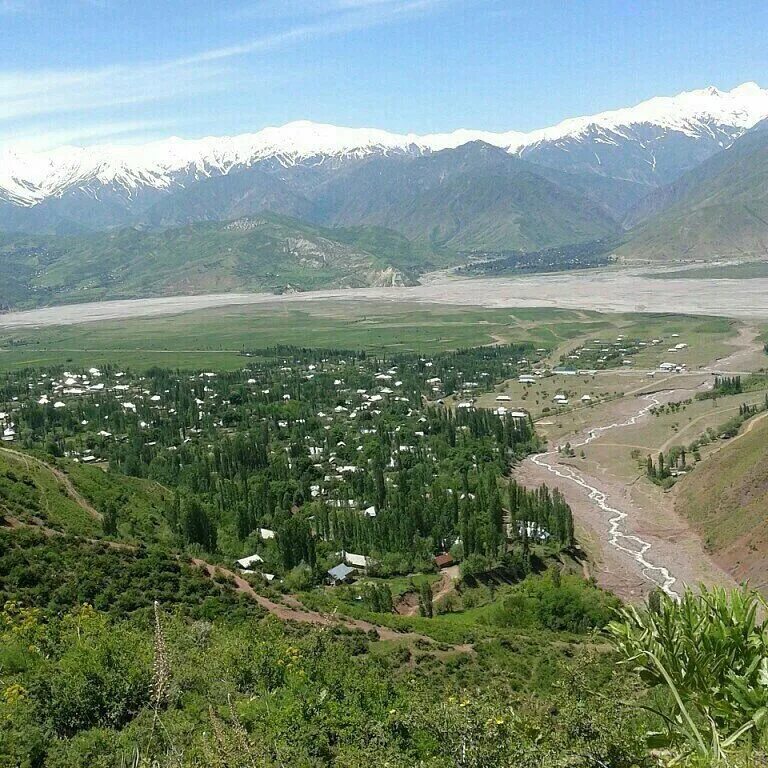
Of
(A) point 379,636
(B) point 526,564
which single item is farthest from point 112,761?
(B) point 526,564

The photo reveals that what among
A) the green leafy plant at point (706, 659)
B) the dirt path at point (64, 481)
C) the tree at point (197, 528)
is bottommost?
the tree at point (197, 528)

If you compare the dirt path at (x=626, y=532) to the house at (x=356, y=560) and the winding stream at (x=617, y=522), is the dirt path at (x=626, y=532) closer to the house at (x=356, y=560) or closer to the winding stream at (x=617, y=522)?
the winding stream at (x=617, y=522)

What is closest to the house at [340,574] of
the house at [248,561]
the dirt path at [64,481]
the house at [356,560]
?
the house at [356,560]

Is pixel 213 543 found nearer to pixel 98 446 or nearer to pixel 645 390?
pixel 98 446

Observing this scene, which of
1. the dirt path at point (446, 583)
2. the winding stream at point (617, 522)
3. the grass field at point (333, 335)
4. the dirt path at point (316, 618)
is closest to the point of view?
the dirt path at point (316, 618)

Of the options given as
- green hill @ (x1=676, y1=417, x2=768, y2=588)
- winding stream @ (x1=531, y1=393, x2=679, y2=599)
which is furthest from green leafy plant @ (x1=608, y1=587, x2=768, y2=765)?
green hill @ (x1=676, y1=417, x2=768, y2=588)

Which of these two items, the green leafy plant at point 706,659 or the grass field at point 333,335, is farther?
the grass field at point 333,335
